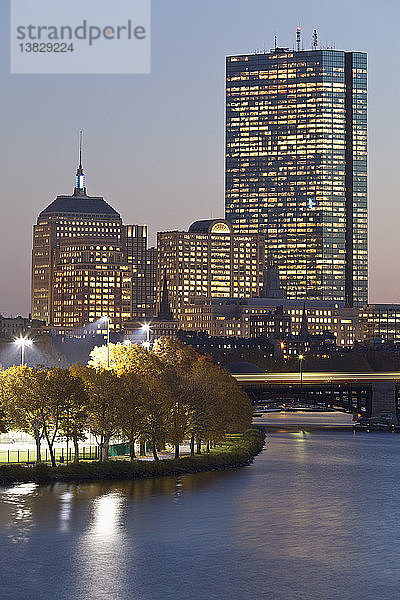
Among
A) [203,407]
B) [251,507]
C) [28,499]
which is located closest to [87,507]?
[28,499]

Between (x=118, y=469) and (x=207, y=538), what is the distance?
27271 mm

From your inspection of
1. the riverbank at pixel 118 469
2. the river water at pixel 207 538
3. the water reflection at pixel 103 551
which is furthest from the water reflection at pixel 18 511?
the water reflection at pixel 103 551

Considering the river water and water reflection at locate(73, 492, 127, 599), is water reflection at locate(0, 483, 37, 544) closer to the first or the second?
the river water

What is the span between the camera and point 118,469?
122 m

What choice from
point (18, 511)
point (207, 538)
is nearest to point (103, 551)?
point (207, 538)

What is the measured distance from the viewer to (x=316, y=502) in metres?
116

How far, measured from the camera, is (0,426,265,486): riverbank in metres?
117

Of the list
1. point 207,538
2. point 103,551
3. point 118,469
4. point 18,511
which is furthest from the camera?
point 118,469

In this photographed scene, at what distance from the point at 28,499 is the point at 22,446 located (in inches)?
1291

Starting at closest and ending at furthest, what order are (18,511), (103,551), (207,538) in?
(103,551), (207,538), (18,511)

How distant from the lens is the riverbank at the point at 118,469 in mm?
117188

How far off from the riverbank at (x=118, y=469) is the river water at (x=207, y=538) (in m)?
2.01

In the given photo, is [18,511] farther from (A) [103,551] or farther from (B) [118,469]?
(B) [118,469]

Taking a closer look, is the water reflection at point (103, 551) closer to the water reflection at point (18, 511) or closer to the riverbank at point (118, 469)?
the water reflection at point (18, 511)
